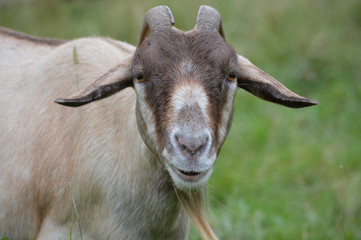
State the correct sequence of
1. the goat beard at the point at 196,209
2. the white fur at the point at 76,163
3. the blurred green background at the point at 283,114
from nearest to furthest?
the goat beard at the point at 196,209, the white fur at the point at 76,163, the blurred green background at the point at 283,114

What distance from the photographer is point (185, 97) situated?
11.7ft

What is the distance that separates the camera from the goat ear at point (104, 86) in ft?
12.4

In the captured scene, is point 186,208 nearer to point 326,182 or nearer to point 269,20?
point 326,182

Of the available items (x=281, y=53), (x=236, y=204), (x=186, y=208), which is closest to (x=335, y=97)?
(x=281, y=53)

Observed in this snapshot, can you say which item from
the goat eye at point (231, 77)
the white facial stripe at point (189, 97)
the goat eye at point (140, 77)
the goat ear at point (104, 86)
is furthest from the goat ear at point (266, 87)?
the goat ear at point (104, 86)

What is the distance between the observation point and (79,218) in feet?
14.1

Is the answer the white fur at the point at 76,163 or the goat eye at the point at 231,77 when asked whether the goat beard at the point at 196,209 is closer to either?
the white fur at the point at 76,163

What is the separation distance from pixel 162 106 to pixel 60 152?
119cm

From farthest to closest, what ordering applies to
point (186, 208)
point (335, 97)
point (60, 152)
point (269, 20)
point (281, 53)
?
point (269, 20) → point (281, 53) → point (335, 97) → point (60, 152) → point (186, 208)

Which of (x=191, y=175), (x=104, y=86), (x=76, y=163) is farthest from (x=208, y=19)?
(x=76, y=163)

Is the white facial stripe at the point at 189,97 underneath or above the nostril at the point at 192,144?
above

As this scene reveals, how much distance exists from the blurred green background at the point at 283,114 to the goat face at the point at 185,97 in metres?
1.29

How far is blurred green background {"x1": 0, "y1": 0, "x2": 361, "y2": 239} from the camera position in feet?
20.2

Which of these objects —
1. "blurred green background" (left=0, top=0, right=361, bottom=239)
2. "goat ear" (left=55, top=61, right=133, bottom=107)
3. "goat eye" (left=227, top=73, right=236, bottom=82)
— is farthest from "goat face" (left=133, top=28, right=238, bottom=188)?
"blurred green background" (left=0, top=0, right=361, bottom=239)
